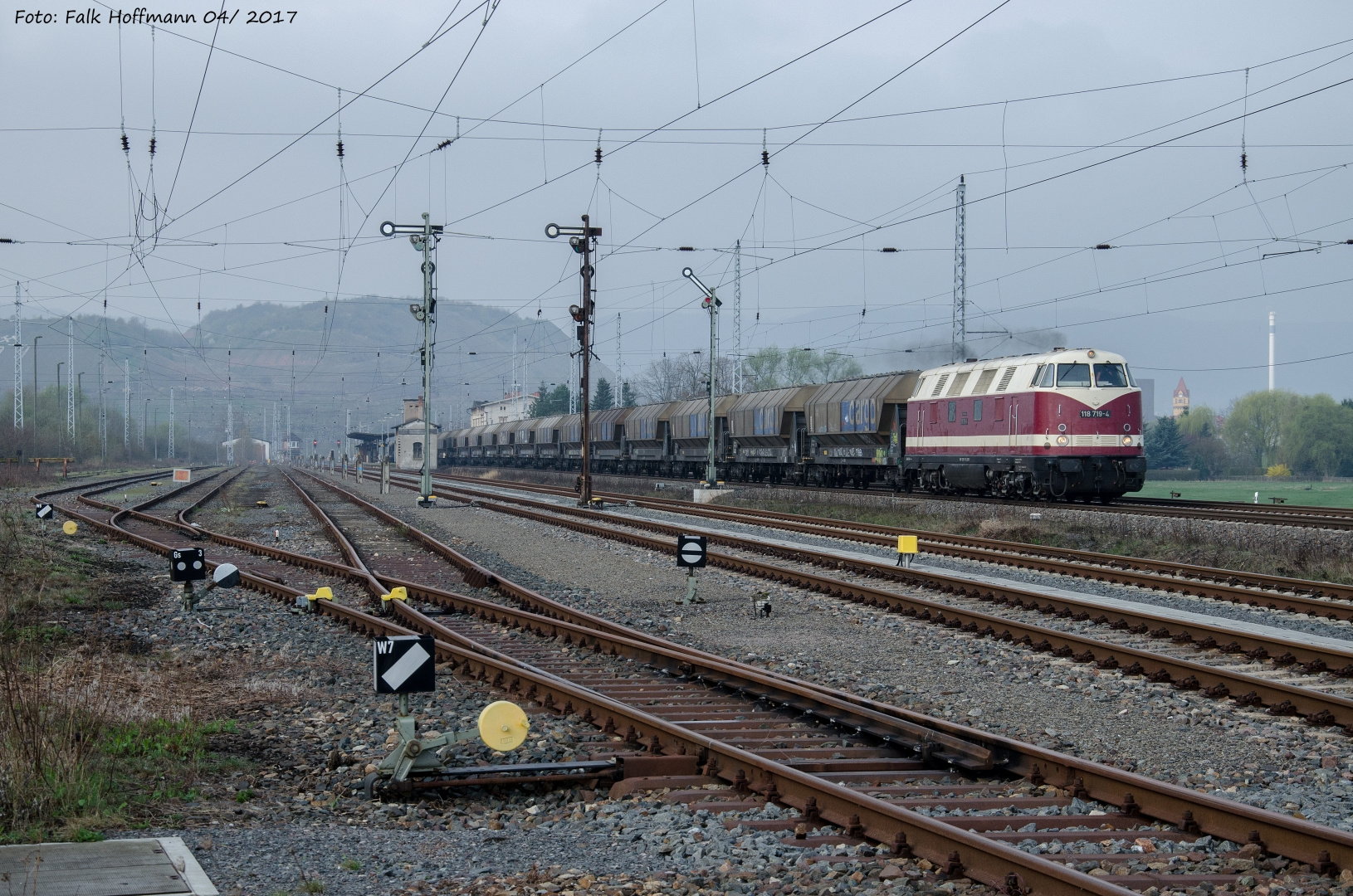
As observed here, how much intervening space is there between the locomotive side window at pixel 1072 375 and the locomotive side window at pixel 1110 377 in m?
0.32

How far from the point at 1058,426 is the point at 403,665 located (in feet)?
69.1

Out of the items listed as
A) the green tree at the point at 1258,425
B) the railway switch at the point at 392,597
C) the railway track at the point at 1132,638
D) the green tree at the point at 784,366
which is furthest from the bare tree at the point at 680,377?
the railway switch at the point at 392,597

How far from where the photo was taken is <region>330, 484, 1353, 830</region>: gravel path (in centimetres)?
741

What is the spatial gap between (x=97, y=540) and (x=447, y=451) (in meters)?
82.2

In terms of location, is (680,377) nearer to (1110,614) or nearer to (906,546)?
(906,546)

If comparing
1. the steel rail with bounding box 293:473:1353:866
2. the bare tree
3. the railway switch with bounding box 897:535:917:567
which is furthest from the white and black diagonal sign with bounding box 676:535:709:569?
the bare tree

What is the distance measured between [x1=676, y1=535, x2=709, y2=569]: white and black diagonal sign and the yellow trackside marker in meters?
7.82

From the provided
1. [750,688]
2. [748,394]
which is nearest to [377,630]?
[750,688]

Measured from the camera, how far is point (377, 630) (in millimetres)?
12500

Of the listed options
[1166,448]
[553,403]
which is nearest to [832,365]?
[1166,448]

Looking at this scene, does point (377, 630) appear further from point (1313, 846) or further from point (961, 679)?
point (1313, 846)

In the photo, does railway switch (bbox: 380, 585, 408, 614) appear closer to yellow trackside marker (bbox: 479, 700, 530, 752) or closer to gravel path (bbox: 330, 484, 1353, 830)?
gravel path (bbox: 330, 484, 1353, 830)

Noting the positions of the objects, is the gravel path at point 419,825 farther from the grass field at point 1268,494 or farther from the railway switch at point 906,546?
the grass field at point 1268,494

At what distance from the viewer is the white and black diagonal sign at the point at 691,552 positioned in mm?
15008
